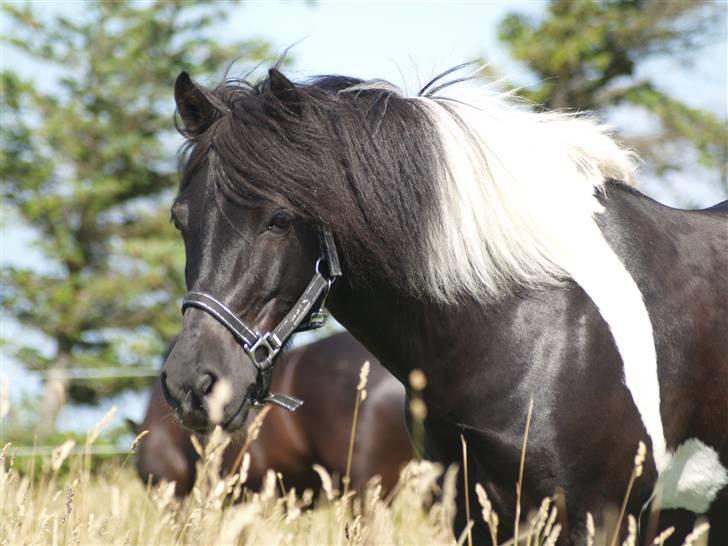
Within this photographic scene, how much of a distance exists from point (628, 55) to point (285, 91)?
1745 centimetres

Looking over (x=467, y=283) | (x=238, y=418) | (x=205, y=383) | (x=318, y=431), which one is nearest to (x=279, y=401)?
(x=238, y=418)

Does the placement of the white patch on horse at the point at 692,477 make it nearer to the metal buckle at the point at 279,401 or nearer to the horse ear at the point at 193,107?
the metal buckle at the point at 279,401

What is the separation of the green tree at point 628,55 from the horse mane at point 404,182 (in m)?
15.3

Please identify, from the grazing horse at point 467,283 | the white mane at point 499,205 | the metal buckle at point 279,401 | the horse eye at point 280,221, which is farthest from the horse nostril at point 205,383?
the white mane at point 499,205

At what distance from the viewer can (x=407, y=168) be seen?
3.25m

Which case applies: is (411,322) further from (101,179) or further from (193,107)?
(101,179)

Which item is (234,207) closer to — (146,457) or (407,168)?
(407,168)

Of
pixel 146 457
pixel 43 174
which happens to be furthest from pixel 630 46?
pixel 146 457

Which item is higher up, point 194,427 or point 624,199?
point 624,199

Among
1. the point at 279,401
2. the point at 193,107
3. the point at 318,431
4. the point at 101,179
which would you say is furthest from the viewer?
the point at 101,179

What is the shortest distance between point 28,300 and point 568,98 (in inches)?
406

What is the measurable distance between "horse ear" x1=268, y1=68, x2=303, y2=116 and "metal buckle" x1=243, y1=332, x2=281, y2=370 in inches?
28.7

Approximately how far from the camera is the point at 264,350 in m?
3.06

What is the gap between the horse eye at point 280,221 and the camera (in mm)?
3090
